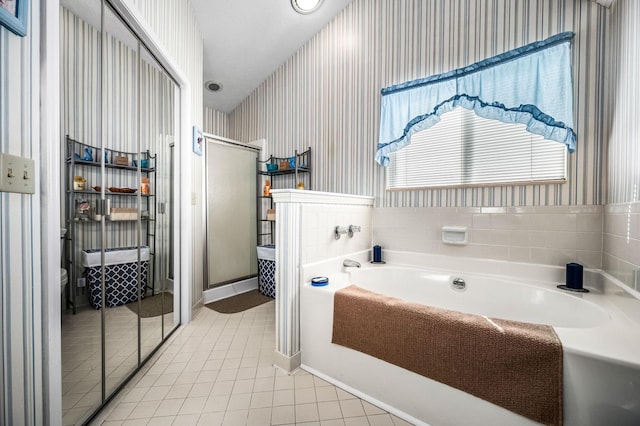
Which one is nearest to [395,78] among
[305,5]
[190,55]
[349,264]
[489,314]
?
[305,5]

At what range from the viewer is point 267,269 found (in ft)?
9.80

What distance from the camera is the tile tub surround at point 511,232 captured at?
1656mm

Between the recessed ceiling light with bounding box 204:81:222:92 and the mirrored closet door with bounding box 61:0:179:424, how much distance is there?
1618 mm

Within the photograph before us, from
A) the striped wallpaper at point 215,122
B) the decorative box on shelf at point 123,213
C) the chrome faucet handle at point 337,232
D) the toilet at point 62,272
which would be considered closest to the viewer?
the toilet at point 62,272

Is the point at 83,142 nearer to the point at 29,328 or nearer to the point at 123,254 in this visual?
the point at 123,254

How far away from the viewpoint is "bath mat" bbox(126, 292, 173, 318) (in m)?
1.61

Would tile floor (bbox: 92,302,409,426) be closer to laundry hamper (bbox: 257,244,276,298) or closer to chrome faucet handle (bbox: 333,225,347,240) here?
chrome faucet handle (bbox: 333,225,347,240)

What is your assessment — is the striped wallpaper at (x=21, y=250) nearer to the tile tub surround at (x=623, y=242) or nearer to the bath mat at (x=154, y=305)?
the bath mat at (x=154, y=305)

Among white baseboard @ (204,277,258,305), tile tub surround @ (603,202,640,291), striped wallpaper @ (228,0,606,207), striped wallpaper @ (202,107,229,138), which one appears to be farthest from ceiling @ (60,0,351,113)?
tile tub surround @ (603,202,640,291)

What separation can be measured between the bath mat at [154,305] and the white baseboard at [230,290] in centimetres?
76

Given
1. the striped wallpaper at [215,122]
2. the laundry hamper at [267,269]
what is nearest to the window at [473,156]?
the laundry hamper at [267,269]

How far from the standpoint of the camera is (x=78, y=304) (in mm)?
1108

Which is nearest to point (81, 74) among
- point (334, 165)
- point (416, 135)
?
point (334, 165)

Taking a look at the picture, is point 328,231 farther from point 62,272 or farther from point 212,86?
point 212,86
